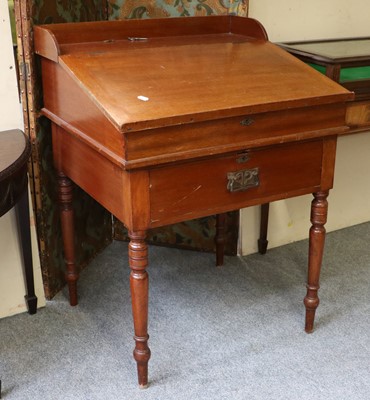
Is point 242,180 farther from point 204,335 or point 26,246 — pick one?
point 26,246

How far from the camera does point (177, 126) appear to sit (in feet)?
6.27

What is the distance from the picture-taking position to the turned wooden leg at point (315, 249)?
233cm

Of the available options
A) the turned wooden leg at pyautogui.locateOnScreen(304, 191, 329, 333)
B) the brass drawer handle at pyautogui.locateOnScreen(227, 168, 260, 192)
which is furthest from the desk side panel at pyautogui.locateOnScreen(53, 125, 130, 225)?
the turned wooden leg at pyautogui.locateOnScreen(304, 191, 329, 333)

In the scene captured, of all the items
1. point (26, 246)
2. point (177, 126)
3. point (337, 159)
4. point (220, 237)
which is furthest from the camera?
point (337, 159)

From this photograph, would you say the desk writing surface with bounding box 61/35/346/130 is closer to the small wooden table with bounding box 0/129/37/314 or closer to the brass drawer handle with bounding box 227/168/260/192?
the brass drawer handle with bounding box 227/168/260/192

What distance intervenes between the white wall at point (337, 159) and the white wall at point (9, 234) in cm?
109

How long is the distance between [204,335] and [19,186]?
3.07 ft

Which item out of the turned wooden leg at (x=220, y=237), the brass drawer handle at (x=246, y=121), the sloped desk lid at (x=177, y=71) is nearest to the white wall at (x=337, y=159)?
the turned wooden leg at (x=220, y=237)

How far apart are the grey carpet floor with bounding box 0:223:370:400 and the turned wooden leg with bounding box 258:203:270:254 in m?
0.04

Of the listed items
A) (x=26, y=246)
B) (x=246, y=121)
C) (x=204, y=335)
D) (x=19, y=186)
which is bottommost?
(x=204, y=335)

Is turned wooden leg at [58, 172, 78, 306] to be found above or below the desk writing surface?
below

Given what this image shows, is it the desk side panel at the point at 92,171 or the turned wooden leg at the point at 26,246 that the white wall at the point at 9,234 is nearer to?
the turned wooden leg at the point at 26,246

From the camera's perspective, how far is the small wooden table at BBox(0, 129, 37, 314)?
81.5 inches

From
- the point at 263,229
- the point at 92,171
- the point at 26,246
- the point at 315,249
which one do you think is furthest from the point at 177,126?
the point at 263,229
